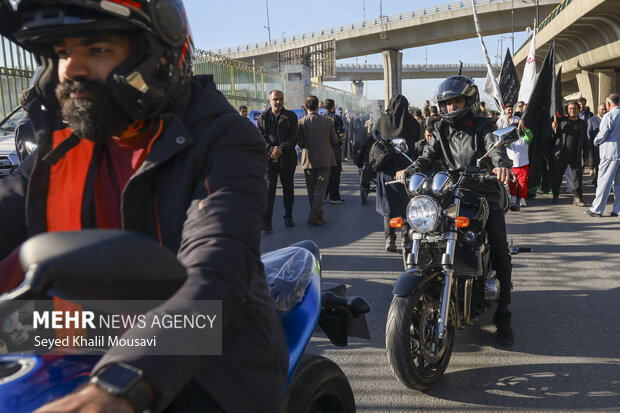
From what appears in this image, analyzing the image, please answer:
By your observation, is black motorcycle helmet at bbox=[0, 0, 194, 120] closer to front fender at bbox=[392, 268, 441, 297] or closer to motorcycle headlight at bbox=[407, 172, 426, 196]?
front fender at bbox=[392, 268, 441, 297]

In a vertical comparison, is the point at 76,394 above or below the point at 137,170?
below

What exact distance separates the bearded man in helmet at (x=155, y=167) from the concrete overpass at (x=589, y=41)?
72.6ft

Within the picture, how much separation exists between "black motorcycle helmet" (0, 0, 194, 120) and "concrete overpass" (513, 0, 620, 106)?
2208 cm

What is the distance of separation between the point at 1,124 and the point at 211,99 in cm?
901

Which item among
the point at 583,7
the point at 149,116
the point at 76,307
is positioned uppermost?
the point at 583,7

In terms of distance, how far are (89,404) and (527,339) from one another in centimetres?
398

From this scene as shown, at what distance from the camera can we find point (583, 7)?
22.5 meters

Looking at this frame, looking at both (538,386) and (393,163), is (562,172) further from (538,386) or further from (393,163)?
(538,386)

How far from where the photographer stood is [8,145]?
891cm

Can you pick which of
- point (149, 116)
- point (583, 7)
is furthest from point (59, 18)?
point (583, 7)

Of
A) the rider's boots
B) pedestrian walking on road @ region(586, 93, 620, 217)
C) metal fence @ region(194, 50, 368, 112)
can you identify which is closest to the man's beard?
the rider's boots

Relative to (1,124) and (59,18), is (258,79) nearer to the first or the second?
(1,124)

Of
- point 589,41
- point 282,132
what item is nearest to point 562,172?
point 282,132


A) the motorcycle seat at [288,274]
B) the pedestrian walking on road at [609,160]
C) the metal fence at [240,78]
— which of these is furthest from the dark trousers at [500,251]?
the metal fence at [240,78]
